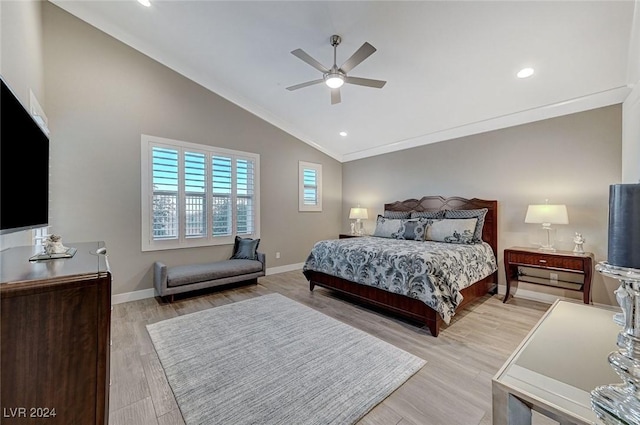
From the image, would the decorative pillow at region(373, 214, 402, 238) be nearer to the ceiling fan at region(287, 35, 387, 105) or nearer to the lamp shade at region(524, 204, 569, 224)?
the lamp shade at region(524, 204, 569, 224)

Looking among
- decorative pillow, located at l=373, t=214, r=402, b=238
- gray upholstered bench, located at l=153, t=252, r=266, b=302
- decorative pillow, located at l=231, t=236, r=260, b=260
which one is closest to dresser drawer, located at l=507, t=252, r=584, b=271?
decorative pillow, located at l=373, t=214, r=402, b=238

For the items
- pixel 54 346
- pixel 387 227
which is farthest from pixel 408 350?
pixel 387 227

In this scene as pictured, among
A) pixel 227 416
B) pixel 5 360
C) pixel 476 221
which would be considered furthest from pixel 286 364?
pixel 476 221

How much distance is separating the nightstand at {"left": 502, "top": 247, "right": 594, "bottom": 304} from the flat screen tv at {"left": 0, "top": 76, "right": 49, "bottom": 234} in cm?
473

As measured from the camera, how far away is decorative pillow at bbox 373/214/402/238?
4.60 m

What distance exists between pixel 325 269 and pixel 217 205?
2277 millimetres

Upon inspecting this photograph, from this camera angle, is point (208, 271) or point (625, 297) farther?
point (208, 271)

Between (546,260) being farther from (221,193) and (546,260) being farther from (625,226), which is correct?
(221,193)

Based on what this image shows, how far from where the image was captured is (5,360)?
85 centimetres

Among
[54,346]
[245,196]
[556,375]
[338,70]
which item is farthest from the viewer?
[245,196]

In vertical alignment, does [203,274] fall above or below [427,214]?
below

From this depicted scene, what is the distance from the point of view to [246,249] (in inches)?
182

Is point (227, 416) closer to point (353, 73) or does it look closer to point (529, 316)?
point (529, 316)

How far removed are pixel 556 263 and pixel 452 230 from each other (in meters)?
1.23
